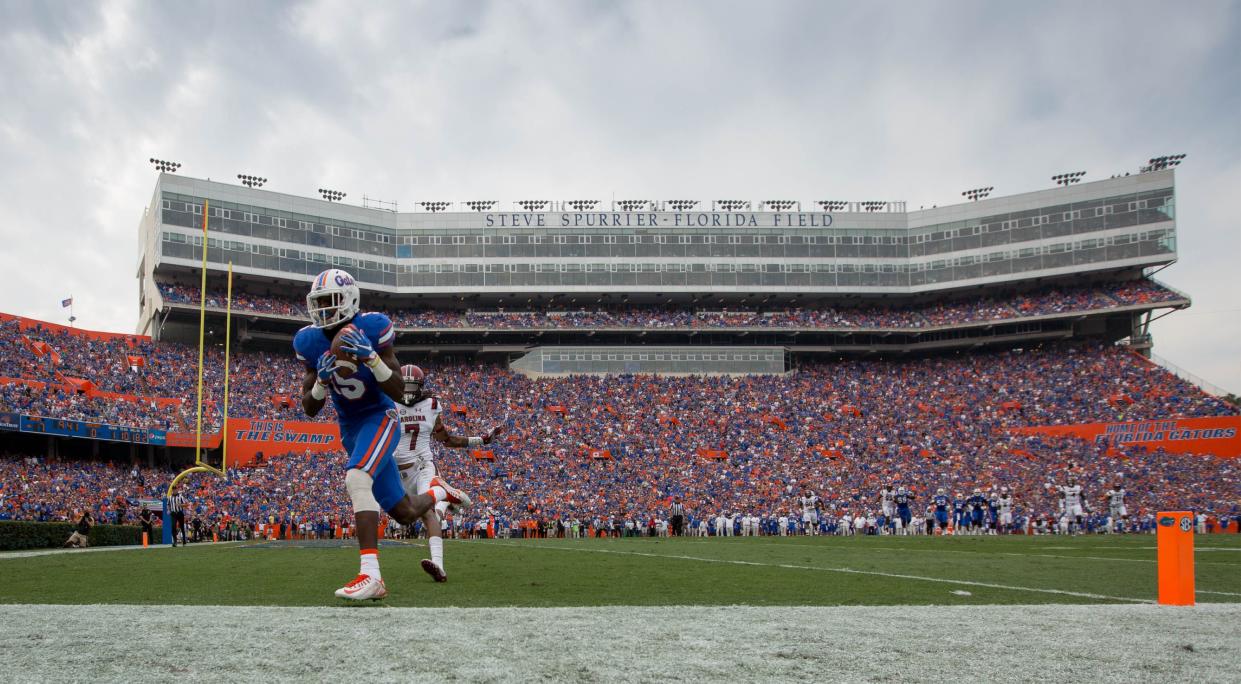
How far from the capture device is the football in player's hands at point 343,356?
730 cm

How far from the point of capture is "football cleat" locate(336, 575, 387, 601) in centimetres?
699

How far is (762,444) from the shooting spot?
50.2m

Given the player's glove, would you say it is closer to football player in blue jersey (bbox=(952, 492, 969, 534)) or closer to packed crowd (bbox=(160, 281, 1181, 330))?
football player in blue jersey (bbox=(952, 492, 969, 534))

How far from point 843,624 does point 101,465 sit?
42.8m

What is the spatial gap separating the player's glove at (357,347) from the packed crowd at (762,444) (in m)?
31.7

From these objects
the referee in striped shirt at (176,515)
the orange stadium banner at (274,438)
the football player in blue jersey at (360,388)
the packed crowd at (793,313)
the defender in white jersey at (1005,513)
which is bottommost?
the defender in white jersey at (1005,513)

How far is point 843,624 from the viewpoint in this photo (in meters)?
5.67

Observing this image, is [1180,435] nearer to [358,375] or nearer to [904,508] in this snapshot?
[904,508]

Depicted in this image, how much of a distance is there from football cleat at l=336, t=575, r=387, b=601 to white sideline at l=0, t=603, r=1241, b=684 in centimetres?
67

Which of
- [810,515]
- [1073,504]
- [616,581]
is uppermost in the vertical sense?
[616,581]

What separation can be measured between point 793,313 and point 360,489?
197 feet

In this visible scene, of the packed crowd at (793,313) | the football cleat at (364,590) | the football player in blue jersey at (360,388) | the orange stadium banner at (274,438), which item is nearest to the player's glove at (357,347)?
the football player in blue jersey at (360,388)

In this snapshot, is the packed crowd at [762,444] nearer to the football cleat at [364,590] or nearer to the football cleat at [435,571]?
the football cleat at [435,571]

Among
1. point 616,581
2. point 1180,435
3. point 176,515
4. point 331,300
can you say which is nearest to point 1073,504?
point 1180,435
